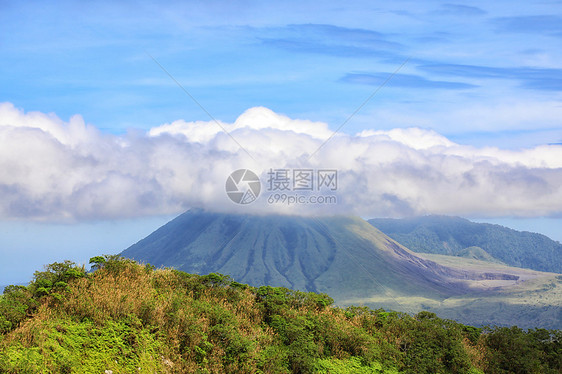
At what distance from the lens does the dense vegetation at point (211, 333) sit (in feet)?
44.8

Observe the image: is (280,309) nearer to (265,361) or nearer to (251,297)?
(251,297)

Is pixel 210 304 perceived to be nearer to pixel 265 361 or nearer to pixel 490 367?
pixel 265 361

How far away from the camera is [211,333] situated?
15.4 meters

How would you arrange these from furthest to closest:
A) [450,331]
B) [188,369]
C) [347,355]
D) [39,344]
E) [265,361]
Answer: [450,331] → [347,355] → [265,361] → [188,369] → [39,344]

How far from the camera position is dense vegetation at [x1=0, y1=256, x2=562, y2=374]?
13.7 metres

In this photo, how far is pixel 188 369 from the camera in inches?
555

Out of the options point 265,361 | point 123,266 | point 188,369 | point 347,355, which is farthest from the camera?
point 123,266

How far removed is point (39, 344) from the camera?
1309cm

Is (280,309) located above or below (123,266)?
below

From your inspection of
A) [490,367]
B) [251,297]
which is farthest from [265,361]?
[490,367]

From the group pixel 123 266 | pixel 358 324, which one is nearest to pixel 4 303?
pixel 123 266

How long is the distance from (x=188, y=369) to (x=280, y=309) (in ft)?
14.8

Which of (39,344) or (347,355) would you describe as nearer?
→ (39,344)

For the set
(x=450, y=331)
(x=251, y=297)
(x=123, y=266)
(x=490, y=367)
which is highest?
(x=123, y=266)
